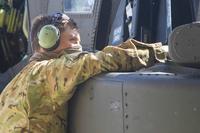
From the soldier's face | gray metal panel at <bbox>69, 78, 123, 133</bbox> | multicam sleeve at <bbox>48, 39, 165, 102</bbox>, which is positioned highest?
the soldier's face

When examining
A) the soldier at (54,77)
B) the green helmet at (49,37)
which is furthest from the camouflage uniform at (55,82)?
the green helmet at (49,37)

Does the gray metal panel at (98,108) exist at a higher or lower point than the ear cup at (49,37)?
lower

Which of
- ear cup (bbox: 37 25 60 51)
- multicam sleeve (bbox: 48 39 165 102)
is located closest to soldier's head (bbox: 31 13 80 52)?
ear cup (bbox: 37 25 60 51)

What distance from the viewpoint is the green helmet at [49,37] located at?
3486mm

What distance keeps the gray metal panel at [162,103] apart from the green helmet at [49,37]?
26.7 inches

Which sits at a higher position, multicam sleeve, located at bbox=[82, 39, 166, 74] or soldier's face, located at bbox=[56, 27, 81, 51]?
soldier's face, located at bbox=[56, 27, 81, 51]

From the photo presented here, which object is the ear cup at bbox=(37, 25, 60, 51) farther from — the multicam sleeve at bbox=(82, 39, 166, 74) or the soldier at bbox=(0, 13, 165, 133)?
the multicam sleeve at bbox=(82, 39, 166, 74)

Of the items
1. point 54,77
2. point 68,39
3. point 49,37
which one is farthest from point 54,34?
point 54,77

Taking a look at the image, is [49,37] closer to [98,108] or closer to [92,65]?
[92,65]

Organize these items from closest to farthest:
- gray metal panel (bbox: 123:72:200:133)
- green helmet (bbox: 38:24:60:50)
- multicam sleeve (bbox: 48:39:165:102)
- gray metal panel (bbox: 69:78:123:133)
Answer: gray metal panel (bbox: 123:72:200:133), gray metal panel (bbox: 69:78:123:133), multicam sleeve (bbox: 48:39:165:102), green helmet (bbox: 38:24:60:50)

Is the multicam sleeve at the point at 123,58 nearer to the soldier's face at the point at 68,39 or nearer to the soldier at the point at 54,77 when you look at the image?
the soldier at the point at 54,77

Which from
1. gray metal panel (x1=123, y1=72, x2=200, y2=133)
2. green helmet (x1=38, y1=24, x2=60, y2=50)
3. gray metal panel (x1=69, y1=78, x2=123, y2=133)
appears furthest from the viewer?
green helmet (x1=38, y1=24, x2=60, y2=50)

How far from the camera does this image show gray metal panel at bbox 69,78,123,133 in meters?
2.96

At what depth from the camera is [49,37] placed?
3.49m
